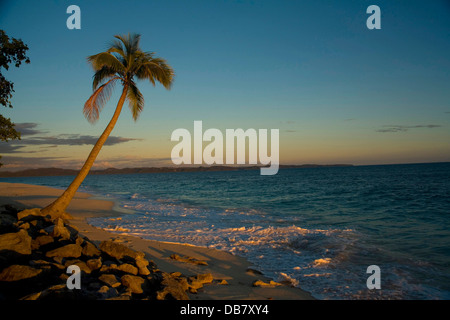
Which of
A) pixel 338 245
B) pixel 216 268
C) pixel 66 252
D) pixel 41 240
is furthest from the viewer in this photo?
pixel 338 245

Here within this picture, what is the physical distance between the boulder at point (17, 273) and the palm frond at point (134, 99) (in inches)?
406

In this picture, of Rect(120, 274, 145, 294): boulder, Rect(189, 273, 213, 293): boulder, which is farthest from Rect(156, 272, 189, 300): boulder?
Rect(120, 274, 145, 294): boulder

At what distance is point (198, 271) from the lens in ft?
24.0

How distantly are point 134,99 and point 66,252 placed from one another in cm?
935

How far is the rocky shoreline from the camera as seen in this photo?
4.33m

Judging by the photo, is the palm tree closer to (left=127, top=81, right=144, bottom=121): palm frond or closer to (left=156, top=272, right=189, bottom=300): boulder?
(left=127, top=81, right=144, bottom=121): palm frond

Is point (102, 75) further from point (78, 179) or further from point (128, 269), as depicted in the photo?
point (128, 269)

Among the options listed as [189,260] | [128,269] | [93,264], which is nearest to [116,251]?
[93,264]

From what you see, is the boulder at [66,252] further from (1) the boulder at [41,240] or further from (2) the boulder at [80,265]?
(1) the boulder at [41,240]

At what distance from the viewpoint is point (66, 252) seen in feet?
19.3
